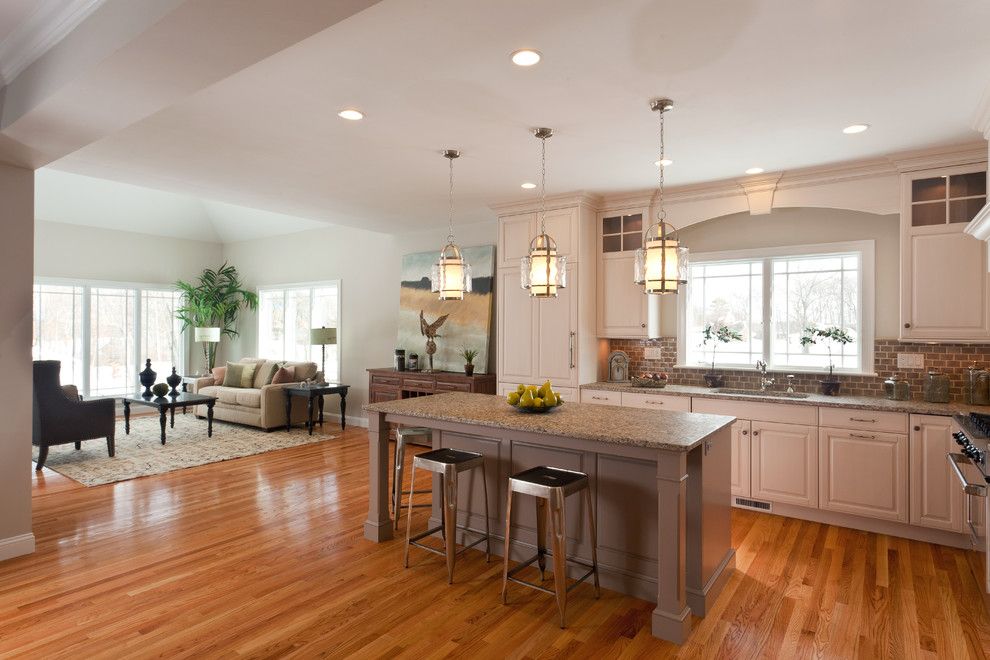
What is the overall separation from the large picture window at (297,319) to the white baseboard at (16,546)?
493 centimetres

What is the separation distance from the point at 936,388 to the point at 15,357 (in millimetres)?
6100

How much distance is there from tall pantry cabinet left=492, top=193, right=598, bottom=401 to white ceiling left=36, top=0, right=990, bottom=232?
20.4 inches

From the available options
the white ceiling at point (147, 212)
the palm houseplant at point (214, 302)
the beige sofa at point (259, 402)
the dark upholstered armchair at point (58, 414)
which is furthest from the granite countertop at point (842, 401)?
the palm houseplant at point (214, 302)

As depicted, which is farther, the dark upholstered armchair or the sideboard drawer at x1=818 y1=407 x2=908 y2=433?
the dark upholstered armchair

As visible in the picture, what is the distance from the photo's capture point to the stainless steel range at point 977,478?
272cm

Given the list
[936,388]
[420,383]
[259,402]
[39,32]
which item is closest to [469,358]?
[420,383]

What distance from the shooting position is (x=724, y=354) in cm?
523

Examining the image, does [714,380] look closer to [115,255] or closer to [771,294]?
[771,294]

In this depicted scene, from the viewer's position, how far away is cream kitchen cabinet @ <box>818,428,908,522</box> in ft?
12.7

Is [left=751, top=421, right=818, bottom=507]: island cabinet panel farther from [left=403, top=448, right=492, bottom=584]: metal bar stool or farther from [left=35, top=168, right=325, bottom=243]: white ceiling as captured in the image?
[left=35, top=168, right=325, bottom=243]: white ceiling

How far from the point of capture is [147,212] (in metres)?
8.91

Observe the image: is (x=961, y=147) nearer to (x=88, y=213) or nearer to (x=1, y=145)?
(x=1, y=145)

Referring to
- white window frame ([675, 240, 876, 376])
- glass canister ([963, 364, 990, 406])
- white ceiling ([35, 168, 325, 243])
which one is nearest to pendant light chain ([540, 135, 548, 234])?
white window frame ([675, 240, 876, 376])

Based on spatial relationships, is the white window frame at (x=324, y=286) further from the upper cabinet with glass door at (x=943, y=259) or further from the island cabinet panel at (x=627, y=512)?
the upper cabinet with glass door at (x=943, y=259)
